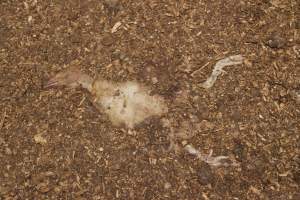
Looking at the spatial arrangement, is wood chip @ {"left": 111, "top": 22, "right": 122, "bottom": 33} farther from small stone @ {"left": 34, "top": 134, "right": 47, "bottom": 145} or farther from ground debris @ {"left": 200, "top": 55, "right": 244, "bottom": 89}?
small stone @ {"left": 34, "top": 134, "right": 47, "bottom": 145}

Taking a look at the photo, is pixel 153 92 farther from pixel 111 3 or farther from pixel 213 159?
pixel 111 3

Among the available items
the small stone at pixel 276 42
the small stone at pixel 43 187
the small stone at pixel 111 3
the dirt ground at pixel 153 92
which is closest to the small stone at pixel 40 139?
the dirt ground at pixel 153 92

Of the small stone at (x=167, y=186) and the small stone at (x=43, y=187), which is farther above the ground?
the small stone at (x=167, y=186)

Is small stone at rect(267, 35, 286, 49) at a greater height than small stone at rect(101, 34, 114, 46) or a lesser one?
greater

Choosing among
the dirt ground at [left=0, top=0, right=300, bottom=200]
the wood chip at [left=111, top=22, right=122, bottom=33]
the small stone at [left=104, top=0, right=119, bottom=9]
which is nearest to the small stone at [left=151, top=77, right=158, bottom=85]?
the dirt ground at [left=0, top=0, right=300, bottom=200]

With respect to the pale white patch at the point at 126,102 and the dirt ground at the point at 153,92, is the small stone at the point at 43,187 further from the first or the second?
the pale white patch at the point at 126,102

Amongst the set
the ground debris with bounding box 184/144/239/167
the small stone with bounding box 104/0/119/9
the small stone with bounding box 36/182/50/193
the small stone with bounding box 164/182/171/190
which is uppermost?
the small stone with bounding box 104/0/119/9

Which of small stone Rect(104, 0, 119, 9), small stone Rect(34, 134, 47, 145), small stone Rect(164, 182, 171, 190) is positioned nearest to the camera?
small stone Rect(164, 182, 171, 190)

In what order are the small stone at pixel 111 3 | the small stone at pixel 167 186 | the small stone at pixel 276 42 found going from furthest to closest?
the small stone at pixel 111 3, the small stone at pixel 276 42, the small stone at pixel 167 186

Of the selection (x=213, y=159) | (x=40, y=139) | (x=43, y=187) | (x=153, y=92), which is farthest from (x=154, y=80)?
(x=43, y=187)
